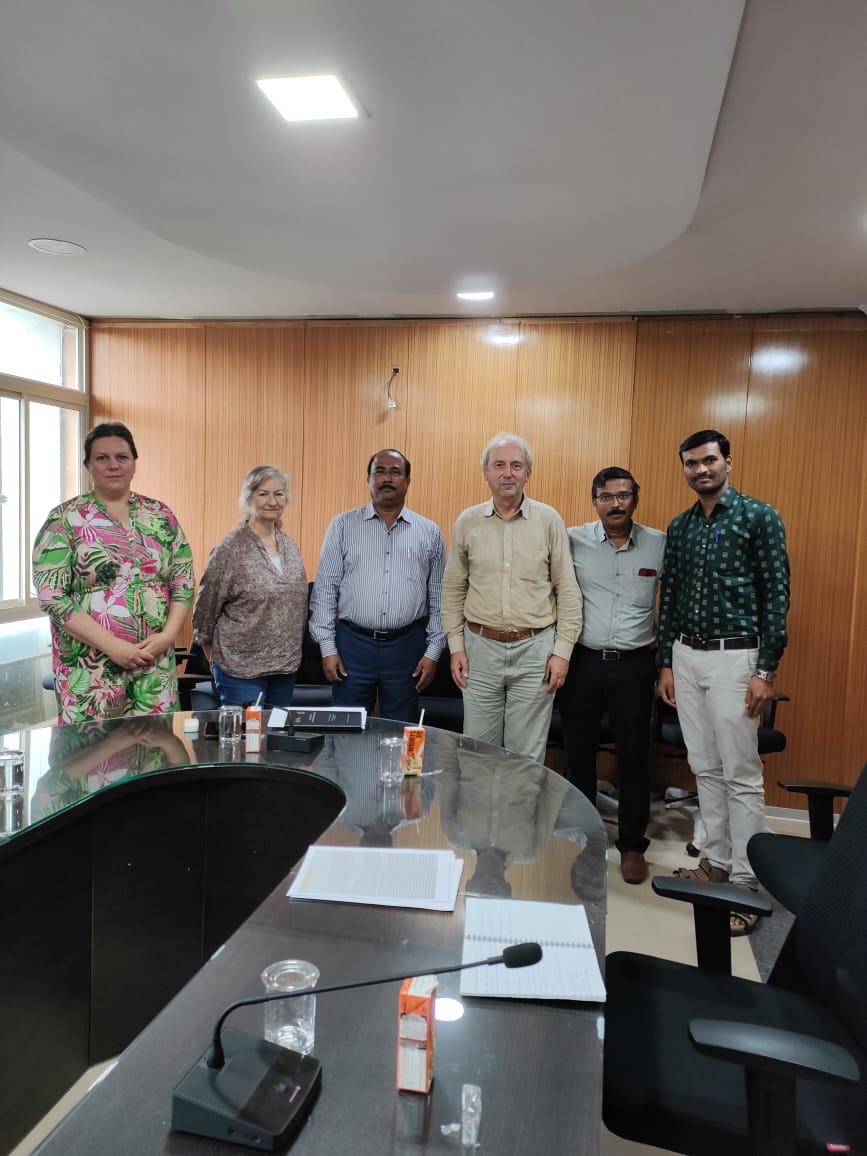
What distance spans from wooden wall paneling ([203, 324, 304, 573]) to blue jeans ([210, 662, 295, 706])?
169cm

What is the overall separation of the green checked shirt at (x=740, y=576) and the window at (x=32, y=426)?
12.3 ft

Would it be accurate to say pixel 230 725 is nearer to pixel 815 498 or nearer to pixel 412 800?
pixel 412 800

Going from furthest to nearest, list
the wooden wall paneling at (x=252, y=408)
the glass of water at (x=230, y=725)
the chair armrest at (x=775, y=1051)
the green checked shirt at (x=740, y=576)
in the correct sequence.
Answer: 1. the wooden wall paneling at (x=252, y=408)
2. the green checked shirt at (x=740, y=576)
3. the glass of water at (x=230, y=725)
4. the chair armrest at (x=775, y=1051)

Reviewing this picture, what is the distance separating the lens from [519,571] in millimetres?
3172

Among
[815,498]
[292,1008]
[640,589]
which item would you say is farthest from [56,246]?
[815,498]

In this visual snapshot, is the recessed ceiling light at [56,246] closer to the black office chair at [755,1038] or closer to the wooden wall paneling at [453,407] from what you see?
the wooden wall paneling at [453,407]

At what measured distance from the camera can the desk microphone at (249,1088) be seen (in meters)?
0.83

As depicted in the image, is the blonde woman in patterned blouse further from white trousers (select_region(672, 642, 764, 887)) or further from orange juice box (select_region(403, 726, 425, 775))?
white trousers (select_region(672, 642, 764, 887))

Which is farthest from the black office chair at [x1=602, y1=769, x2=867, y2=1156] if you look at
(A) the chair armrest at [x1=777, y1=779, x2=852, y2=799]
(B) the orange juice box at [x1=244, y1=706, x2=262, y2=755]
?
(B) the orange juice box at [x1=244, y1=706, x2=262, y2=755]

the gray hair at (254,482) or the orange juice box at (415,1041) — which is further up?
the gray hair at (254,482)

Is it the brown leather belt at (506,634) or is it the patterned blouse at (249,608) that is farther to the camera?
the brown leather belt at (506,634)

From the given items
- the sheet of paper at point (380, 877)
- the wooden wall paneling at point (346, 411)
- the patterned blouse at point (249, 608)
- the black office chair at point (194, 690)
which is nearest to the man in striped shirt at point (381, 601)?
the patterned blouse at point (249, 608)

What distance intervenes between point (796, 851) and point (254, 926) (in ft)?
5.18

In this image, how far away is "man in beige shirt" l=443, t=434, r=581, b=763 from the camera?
3.16 metres
